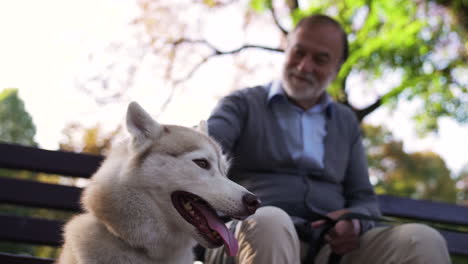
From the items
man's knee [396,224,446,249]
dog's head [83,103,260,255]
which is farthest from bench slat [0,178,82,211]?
man's knee [396,224,446,249]

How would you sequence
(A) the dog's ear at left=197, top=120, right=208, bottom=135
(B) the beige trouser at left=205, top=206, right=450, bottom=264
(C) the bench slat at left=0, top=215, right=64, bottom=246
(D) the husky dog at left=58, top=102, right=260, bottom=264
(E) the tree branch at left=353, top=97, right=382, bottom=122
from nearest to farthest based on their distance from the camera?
(D) the husky dog at left=58, top=102, right=260, bottom=264
(B) the beige trouser at left=205, top=206, right=450, bottom=264
(A) the dog's ear at left=197, top=120, right=208, bottom=135
(C) the bench slat at left=0, top=215, right=64, bottom=246
(E) the tree branch at left=353, top=97, right=382, bottom=122

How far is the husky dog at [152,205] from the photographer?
1806 millimetres

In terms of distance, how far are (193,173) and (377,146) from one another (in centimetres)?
2649

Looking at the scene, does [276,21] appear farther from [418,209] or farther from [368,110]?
[418,209]

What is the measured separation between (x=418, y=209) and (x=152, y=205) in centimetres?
258

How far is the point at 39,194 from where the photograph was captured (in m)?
3.14

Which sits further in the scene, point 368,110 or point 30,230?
point 368,110

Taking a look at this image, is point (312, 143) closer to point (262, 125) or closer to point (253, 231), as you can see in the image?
point (262, 125)

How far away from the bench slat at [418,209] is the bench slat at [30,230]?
8.19 feet

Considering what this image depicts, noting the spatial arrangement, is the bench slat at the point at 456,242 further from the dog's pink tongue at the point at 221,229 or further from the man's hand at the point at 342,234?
the dog's pink tongue at the point at 221,229

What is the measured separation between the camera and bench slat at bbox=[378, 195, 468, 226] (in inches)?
143

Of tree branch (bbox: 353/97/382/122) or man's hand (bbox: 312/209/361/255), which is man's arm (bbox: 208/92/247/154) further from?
tree branch (bbox: 353/97/382/122)

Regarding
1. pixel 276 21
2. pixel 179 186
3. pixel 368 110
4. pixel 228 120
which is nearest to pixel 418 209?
pixel 228 120

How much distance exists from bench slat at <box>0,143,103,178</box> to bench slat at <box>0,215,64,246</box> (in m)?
0.35
